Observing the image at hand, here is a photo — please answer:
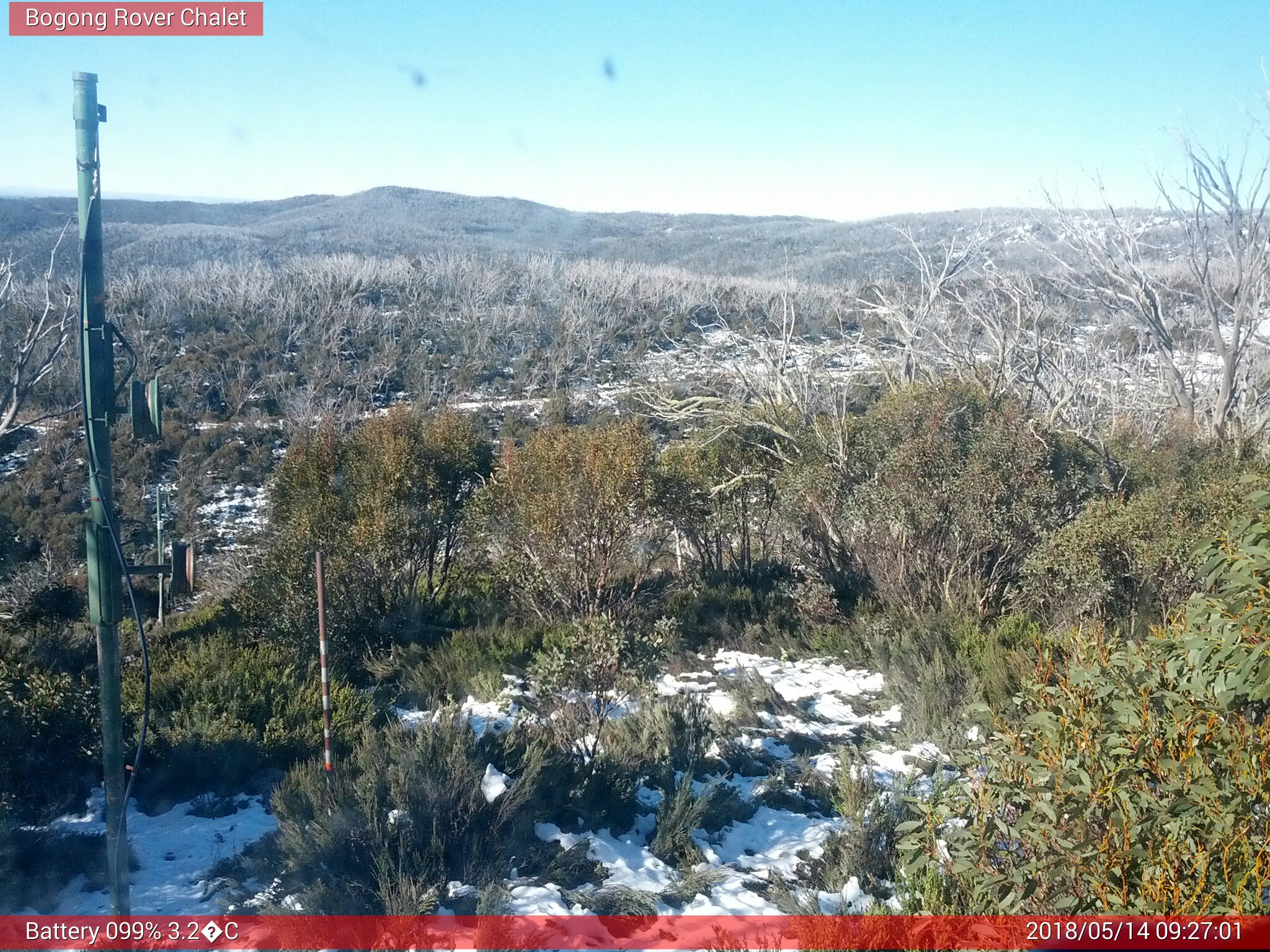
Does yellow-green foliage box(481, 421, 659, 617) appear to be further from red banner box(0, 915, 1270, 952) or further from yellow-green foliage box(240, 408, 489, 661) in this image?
red banner box(0, 915, 1270, 952)

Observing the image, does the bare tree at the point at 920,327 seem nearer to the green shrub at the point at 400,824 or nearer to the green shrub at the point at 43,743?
the green shrub at the point at 400,824

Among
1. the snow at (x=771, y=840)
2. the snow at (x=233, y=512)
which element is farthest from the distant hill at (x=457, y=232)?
the snow at (x=771, y=840)

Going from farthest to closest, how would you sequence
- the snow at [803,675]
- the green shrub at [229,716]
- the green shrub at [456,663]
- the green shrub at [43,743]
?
the snow at [803,675]
the green shrub at [456,663]
the green shrub at [229,716]
the green shrub at [43,743]

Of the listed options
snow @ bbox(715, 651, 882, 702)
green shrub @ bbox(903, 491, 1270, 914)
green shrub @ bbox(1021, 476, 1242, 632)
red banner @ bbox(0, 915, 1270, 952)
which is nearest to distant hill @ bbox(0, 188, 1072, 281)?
snow @ bbox(715, 651, 882, 702)

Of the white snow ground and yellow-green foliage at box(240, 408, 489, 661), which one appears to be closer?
the white snow ground

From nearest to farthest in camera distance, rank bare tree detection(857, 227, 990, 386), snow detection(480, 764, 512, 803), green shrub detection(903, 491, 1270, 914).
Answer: green shrub detection(903, 491, 1270, 914)
snow detection(480, 764, 512, 803)
bare tree detection(857, 227, 990, 386)

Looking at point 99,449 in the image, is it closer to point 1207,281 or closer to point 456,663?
point 456,663

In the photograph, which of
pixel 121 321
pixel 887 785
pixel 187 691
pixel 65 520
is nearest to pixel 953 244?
pixel 887 785
